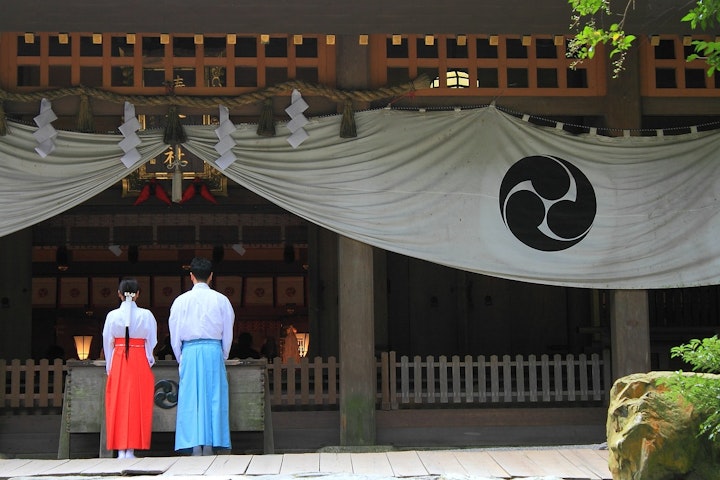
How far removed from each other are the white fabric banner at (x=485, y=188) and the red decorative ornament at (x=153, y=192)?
3.82 meters

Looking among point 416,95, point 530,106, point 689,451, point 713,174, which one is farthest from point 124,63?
point 689,451

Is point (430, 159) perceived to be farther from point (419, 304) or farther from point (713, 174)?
point (419, 304)

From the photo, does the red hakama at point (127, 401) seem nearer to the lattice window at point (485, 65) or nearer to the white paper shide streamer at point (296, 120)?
the white paper shide streamer at point (296, 120)

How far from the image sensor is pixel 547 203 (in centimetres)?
927

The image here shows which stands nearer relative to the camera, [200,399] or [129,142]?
[200,399]

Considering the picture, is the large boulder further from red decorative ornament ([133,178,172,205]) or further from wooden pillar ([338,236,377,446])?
red decorative ornament ([133,178,172,205])

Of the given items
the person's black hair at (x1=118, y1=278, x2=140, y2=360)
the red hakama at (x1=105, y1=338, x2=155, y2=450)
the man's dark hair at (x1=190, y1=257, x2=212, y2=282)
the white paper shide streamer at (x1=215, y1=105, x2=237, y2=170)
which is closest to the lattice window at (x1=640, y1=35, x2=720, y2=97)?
the white paper shide streamer at (x1=215, y1=105, x2=237, y2=170)

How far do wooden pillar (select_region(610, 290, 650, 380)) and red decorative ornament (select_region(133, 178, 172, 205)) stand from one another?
6276 mm

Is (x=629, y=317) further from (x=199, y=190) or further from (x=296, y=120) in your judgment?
(x=199, y=190)

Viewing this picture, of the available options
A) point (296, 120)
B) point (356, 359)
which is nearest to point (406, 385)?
point (356, 359)

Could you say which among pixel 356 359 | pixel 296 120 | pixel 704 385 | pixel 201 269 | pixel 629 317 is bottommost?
pixel 356 359

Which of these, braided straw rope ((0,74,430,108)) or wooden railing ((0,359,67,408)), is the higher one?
braided straw rope ((0,74,430,108))

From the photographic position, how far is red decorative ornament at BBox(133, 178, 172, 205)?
12820 millimetres

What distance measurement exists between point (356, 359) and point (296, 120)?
7.53 feet
